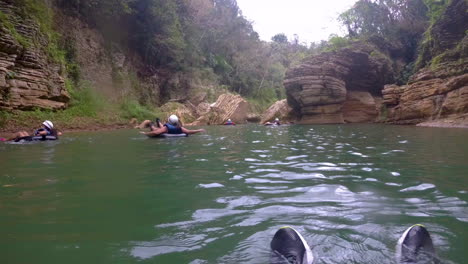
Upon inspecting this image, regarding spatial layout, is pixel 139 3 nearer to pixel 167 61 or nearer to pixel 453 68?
pixel 167 61

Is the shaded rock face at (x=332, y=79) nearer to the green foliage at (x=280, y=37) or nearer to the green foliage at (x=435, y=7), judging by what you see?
the green foliage at (x=435, y=7)

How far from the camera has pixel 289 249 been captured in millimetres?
2303

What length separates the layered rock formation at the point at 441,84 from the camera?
15844mm

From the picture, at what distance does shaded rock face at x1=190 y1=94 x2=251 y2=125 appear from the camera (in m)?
26.2

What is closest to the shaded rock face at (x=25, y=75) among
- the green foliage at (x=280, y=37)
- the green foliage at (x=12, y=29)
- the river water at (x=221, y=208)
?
the green foliage at (x=12, y=29)

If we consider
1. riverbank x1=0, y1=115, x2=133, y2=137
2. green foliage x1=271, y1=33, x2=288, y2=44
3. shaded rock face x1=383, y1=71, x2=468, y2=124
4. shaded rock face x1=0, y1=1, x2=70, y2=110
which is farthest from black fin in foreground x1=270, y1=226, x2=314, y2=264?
green foliage x1=271, y1=33, x2=288, y2=44

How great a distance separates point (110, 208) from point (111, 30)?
24.7 m

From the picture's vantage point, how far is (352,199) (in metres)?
3.67

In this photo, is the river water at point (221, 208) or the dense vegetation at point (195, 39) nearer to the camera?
the river water at point (221, 208)

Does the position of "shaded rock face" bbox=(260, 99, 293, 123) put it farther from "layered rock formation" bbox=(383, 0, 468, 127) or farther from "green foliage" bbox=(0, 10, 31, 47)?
"green foliage" bbox=(0, 10, 31, 47)

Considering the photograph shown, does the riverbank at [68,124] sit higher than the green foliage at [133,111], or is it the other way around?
the green foliage at [133,111]

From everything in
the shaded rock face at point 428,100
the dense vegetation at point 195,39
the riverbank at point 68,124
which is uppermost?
the dense vegetation at point 195,39

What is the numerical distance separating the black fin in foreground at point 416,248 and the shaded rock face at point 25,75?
14771mm

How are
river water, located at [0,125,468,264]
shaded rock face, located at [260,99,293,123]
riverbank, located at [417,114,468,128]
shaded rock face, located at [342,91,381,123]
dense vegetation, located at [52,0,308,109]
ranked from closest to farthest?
river water, located at [0,125,468,264] < riverbank, located at [417,114,468,128] < dense vegetation, located at [52,0,308,109] < shaded rock face, located at [342,91,381,123] < shaded rock face, located at [260,99,293,123]
